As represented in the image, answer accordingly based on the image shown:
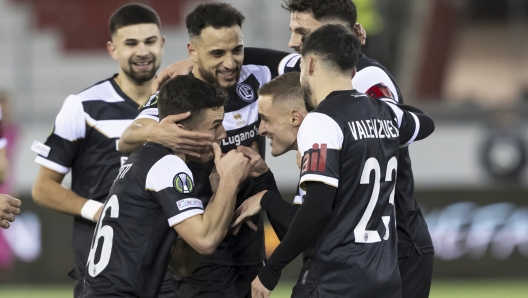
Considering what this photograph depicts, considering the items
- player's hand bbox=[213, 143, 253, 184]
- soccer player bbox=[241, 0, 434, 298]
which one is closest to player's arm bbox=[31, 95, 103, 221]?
player's hand bbox=[213, 143, 253, 184]

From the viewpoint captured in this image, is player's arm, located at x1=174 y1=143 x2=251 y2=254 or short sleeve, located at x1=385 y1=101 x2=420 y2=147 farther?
short sleeve, located at x1=385 y1=101 x2=420 y2=147

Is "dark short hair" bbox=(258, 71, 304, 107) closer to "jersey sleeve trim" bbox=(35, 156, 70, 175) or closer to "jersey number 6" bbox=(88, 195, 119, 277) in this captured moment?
"jersey number 6" bbox=(88, 195, 119, 277)

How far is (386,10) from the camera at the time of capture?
13.2 metres

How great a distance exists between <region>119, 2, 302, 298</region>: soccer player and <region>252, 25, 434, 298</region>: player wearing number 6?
3.15 ft

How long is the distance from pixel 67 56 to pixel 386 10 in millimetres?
5598

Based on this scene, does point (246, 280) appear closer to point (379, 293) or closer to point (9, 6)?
point (379, 293)

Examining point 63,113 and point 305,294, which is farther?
point 63,113

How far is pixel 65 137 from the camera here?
18.1 feet

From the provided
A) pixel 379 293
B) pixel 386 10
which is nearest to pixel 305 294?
pixel 379 293

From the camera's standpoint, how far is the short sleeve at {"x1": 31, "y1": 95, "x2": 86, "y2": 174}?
18.1ft

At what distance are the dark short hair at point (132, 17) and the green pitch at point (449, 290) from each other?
4008 mm

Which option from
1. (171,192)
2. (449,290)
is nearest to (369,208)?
(171,192)

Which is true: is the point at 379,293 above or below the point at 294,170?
above

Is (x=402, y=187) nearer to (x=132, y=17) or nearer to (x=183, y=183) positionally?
(x=183, y=183)
